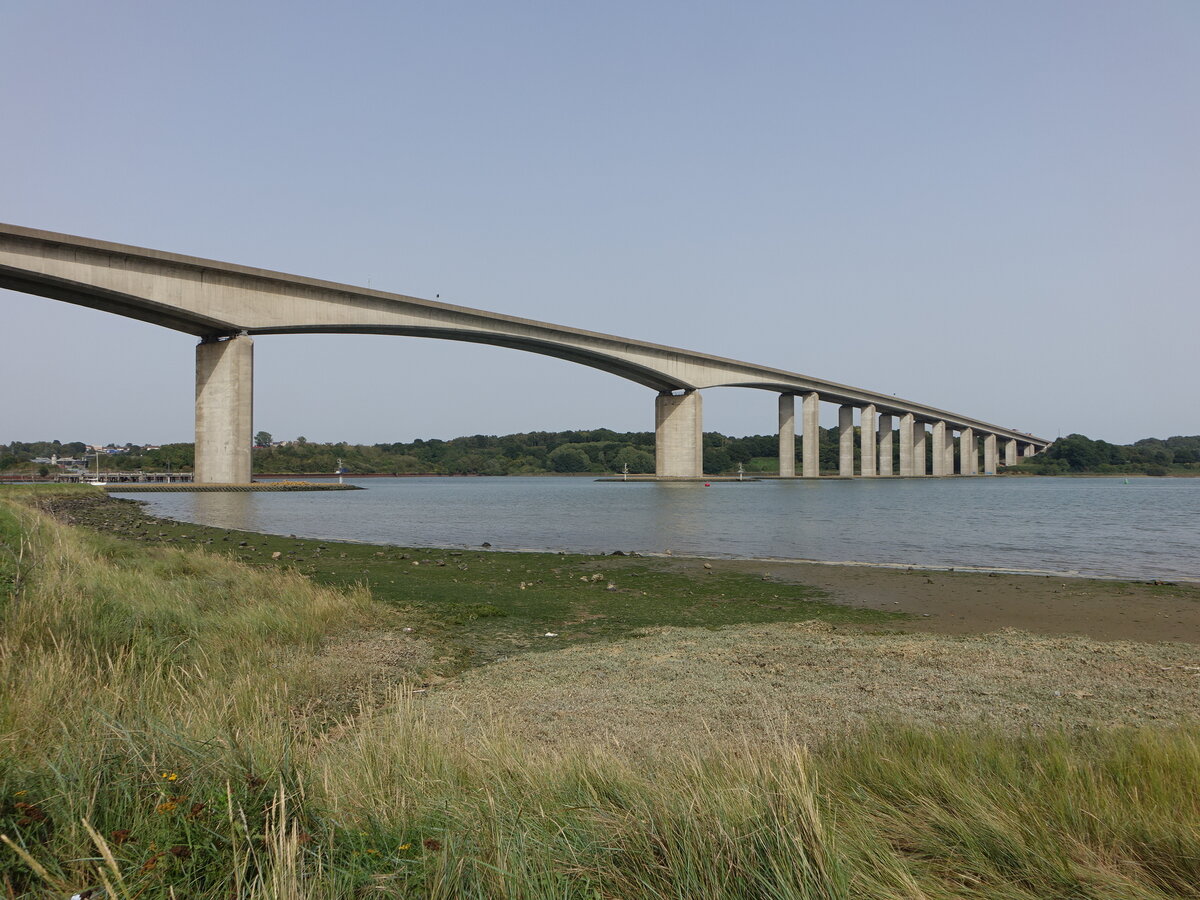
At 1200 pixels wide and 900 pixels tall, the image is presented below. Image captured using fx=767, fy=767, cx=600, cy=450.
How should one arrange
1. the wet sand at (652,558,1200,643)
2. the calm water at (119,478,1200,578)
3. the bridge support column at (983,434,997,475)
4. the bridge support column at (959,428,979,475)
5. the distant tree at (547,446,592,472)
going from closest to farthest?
the wet sand at (652,558,1200,643) < the calm water at (119,478,1200,578) < the bridge support column at (959,428,979,475) < the bridge support column at (983,434,997,475) < the distant tree at (547,446,592,472)

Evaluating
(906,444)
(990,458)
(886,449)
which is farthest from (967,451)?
(886,449)

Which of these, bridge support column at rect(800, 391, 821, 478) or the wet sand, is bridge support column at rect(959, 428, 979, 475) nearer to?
bridge support column at rect(800, 391, 821, 478)

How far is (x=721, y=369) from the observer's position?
87.6 metres

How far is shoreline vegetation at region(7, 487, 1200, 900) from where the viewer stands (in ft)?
7.73

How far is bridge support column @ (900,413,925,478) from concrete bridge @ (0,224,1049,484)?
25617 millimetres

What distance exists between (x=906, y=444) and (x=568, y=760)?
119653mm

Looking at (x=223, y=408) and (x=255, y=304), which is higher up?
(x=255, y=304)

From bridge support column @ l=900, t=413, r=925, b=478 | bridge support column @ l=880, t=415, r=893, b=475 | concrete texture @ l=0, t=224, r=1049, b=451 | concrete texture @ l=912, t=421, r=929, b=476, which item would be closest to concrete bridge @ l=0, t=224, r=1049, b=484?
concrete texture @ l=0, t=224, r=1049, b=451

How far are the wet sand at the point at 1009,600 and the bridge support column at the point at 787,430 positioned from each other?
277 feet

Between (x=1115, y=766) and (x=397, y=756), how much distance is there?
3.16m

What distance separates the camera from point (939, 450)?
122 m

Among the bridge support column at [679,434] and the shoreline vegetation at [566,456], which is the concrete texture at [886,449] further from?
the bridge support column at [679,434]

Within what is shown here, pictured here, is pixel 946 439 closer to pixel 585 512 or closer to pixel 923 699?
pixel 585 512

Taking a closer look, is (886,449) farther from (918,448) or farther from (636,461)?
(636,461)
